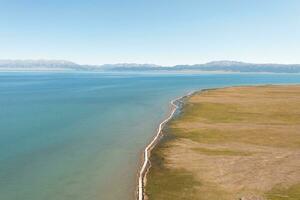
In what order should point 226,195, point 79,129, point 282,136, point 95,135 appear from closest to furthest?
point 226,195 < point 282,136 < point 95,135 < point 79,129

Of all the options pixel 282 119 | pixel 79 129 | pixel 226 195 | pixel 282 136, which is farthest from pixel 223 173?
pixel 282 119

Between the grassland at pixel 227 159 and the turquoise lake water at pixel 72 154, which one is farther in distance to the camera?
the turquoise lake water at pixel 72 154

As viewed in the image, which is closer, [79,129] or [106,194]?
[106,194]

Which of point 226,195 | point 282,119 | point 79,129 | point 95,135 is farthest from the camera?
point 282,119

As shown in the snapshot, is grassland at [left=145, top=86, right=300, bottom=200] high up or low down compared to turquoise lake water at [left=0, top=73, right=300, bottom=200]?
up

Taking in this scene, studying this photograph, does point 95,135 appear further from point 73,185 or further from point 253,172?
point 253,172

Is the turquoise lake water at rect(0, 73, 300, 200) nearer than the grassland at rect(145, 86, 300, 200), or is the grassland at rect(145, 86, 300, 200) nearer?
the grassland at rect(145, 86, 300, 200)

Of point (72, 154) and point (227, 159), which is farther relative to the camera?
point (72, 154)

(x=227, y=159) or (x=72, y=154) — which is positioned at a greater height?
(x=227, y=159)
